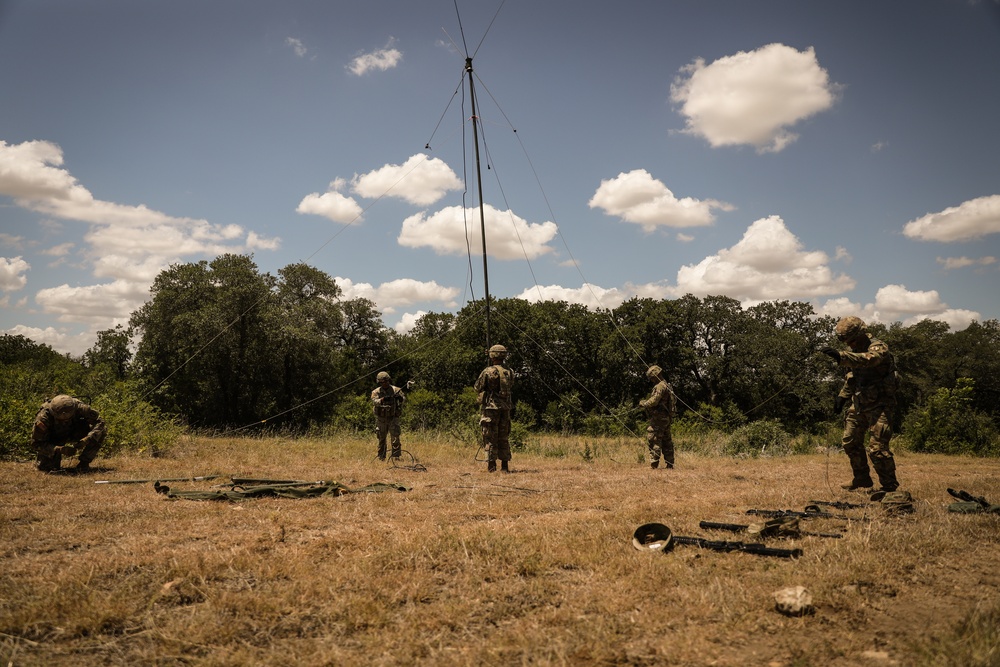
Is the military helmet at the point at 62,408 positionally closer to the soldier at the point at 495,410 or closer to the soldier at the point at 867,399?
the soldier at the point at 495,410

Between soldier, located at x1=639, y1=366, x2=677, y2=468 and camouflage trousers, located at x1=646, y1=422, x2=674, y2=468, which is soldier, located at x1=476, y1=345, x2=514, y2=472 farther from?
camouflage trousers, located at x1=646, y1=422, x2=674, y2=468

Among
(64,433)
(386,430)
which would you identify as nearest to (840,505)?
(386,430)

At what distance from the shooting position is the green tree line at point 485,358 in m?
24.7

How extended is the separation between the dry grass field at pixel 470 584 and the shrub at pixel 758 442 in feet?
31.4

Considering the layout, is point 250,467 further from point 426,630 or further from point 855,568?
point 855,568

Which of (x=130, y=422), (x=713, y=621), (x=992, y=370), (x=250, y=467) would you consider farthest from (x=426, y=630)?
(x=992, y=370)

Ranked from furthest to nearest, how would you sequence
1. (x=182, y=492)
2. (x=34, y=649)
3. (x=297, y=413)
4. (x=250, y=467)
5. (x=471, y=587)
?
(x=297, y=413), (x=250, y=467), (x=182, y=492), (x=471, y=587), (x=34, y=649)

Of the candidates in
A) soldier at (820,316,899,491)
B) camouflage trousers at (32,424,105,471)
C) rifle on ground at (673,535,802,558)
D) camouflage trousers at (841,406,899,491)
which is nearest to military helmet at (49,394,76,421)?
camouflage trousers at (32,424,105,471)

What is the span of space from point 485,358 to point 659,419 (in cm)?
2281

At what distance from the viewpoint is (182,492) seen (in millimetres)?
7348

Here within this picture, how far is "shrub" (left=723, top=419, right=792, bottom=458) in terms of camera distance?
53.5 feet

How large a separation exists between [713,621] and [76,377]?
27.1 meters

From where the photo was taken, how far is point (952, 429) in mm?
16562

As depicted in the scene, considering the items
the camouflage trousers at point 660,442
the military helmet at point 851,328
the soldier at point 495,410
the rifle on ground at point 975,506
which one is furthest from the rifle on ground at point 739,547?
the camouflage trousers at point 660,442
